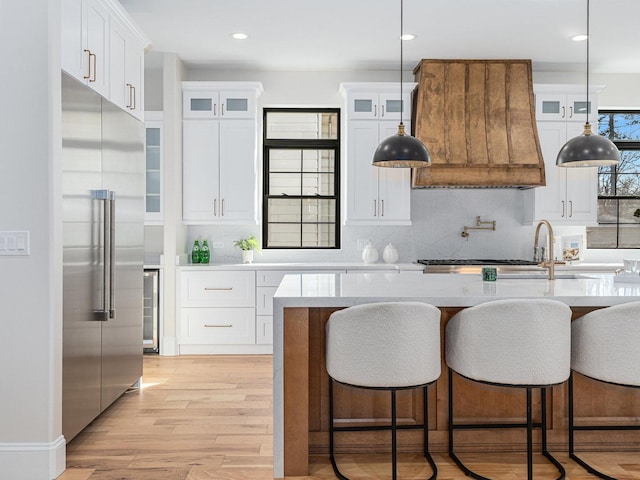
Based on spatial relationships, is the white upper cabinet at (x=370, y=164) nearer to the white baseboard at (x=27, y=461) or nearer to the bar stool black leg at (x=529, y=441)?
the bar stool black leg at (x=529, y=441)

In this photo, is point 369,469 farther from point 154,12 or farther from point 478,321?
point 154,12

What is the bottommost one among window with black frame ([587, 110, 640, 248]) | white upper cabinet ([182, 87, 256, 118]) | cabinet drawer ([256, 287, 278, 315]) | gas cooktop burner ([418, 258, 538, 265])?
cabinet drawer ([256, 287, 278, 315])

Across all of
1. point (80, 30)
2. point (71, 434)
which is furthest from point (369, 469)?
point (80, 30)

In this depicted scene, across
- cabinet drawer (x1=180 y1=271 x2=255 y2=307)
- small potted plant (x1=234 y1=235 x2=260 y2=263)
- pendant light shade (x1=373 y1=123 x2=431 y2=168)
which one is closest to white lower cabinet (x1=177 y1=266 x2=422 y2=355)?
cabinet drawer (x1=180 y1=271 x2=255 y2=307)

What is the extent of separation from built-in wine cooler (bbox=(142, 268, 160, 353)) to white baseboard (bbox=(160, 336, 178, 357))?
0.21 ft

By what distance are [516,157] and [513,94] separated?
0.63m

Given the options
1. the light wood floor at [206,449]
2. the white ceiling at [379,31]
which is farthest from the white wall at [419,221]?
the light wood floor at [206,449]

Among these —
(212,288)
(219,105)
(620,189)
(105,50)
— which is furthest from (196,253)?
(620,189)

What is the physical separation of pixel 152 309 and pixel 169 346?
383 mm

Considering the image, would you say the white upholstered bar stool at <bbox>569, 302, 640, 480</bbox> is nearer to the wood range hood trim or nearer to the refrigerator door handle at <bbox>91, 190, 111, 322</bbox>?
the refrigerator door handle at <bbox>91, 190, 111, 322</bbox>

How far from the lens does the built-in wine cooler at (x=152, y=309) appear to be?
5.06 metres

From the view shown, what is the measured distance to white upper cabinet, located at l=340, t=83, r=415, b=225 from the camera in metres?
5.23

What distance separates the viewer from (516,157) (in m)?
5.11

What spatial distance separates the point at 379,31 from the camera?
4.56 metres
